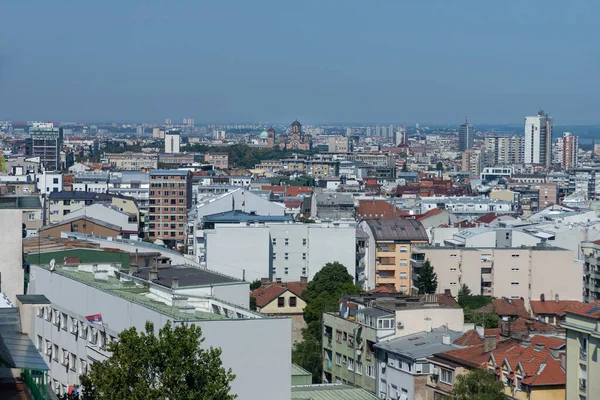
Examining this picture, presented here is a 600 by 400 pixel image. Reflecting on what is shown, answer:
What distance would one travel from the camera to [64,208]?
52.4 m

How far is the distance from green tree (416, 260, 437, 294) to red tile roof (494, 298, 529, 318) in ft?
9.20

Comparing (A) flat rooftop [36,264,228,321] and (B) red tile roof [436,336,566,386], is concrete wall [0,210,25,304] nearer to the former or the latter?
(A) flat rooftop [36,264,228,321]

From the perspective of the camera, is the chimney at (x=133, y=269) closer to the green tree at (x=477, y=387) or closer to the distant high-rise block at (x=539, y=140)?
the green tree at (x=477, y=387)

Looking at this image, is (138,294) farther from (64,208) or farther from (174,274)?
(64,208)

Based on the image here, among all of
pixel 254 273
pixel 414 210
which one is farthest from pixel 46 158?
pixel 254 273

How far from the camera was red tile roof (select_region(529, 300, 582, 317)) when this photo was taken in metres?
30.9

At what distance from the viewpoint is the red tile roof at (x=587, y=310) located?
18156 mm

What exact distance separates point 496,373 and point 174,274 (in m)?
4.94

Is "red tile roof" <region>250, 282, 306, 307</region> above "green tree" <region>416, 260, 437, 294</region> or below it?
above

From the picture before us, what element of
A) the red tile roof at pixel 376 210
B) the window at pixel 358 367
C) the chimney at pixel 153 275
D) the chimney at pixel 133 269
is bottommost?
the window at pixel 358 367

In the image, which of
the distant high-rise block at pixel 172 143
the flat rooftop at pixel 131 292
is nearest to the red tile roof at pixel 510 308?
the flat rooftop at pixel 131 292

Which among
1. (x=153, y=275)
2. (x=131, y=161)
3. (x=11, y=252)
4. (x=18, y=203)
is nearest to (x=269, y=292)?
(x=153, y=275)

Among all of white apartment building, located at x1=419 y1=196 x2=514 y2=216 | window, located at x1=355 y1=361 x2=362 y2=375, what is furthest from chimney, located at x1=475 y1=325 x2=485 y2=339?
white apartment building, located at x1=419 y1=196 x2=514 y2=216

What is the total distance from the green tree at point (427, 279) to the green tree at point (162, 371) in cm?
2335
